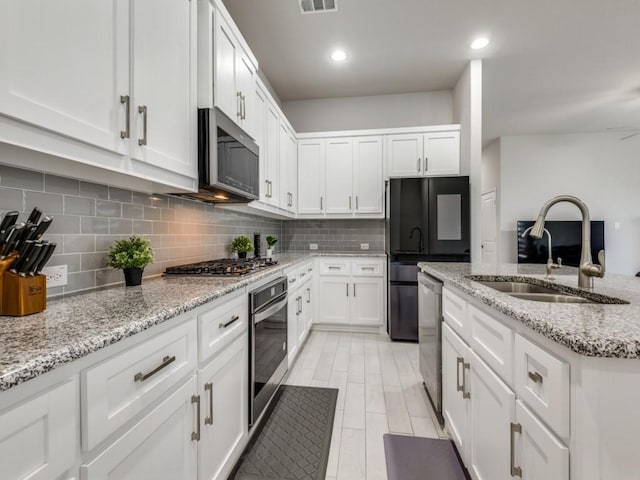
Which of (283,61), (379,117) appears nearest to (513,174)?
(379,117)

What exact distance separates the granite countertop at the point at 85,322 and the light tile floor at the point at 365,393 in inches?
43.9

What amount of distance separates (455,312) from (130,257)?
1.60 meters

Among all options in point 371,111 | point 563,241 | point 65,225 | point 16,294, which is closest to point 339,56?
point 371,111

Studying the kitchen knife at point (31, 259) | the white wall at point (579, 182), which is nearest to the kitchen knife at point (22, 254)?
the kitchen knife at point (31, 259)

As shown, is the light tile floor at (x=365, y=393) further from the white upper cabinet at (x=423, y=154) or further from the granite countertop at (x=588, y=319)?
the white upper cabinet at (x=423, y=154)

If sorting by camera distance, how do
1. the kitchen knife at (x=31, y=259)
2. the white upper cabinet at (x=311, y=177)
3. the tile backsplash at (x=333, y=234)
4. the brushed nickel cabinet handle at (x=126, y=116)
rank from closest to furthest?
the kitchen knife at (x=31, y=259), the brushed nickel cabinet handle at (x=126, y=116), the white upper cabinet at (x=311, y=177), the tile backsplash at (x=333, y=234)

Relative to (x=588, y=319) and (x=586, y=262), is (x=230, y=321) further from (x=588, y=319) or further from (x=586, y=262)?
(x=586, y=262)

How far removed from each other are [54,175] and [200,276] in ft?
2.54

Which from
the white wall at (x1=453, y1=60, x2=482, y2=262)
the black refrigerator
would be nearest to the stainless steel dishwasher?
the black refrigerator

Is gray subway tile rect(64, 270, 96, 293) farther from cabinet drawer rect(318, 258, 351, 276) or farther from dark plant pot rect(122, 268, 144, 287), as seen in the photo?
cabinet drawer rect(318, 258, 351, 276)

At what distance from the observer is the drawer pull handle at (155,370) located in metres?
0.84

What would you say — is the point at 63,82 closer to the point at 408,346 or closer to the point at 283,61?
the point at 283,61

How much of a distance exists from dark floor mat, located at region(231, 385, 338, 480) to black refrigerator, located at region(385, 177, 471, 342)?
1458 millimetres

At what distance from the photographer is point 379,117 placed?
4.22 meters
